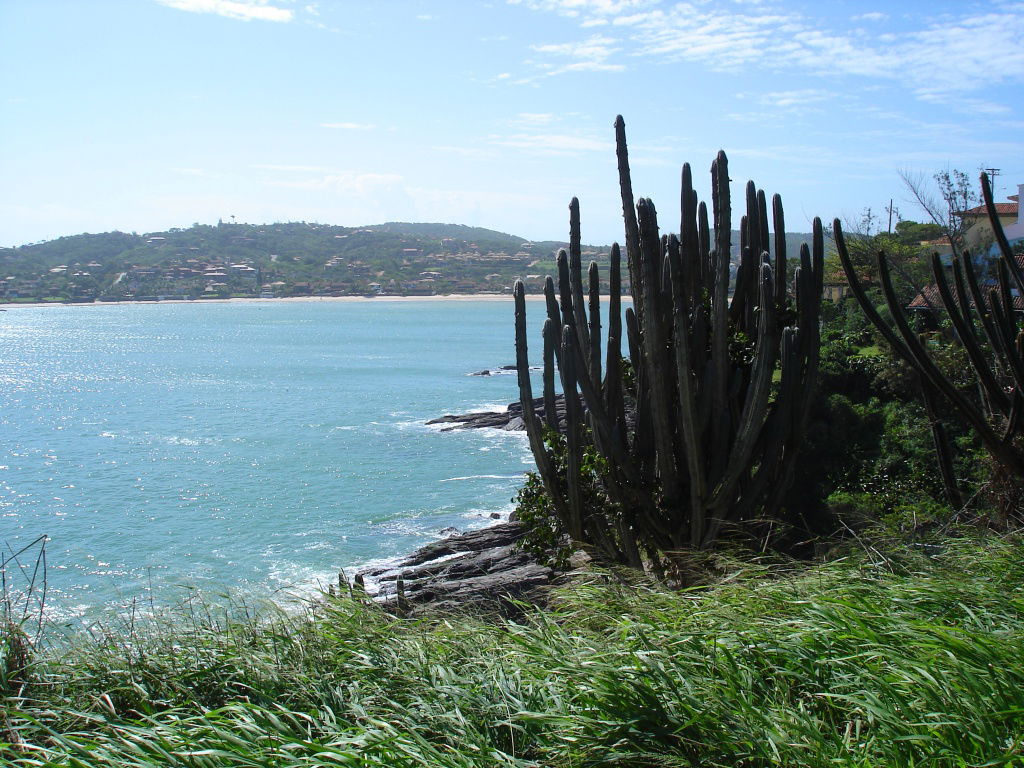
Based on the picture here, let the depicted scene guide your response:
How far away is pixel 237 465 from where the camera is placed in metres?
31.7

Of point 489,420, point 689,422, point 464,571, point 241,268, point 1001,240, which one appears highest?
point 241,268

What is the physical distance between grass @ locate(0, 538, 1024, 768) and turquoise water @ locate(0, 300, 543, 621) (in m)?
1.58

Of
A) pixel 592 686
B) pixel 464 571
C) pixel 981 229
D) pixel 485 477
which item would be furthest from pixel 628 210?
pixel 981 229

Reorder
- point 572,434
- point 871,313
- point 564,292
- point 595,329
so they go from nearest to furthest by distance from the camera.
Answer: point 572,434
point 871,313
point 564,292
point 595,329

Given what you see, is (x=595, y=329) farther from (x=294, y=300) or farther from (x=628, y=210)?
(x=294, y=300)

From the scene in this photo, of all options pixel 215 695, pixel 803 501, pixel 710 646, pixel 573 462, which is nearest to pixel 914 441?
pixel 803 501

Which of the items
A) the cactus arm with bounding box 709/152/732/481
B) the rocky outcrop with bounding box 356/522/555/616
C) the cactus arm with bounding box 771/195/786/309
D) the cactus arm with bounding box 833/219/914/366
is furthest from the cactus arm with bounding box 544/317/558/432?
the cactus arm with bounding box 833/219/914/366

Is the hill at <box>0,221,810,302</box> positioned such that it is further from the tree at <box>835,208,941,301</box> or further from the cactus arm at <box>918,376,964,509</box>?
the cactus arm at <box>918,376,964,509</box>

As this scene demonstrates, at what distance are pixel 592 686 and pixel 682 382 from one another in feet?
15.7

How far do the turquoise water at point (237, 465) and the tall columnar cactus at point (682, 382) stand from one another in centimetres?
370

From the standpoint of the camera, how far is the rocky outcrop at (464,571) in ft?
49.8

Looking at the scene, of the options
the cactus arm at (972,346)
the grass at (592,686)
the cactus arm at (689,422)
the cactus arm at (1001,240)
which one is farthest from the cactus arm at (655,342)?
the cactus arm at (1001,240)

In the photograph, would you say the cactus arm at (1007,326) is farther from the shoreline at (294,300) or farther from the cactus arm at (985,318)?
the shoreline at (294,300)

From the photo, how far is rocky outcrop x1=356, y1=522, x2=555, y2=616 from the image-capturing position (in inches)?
598
